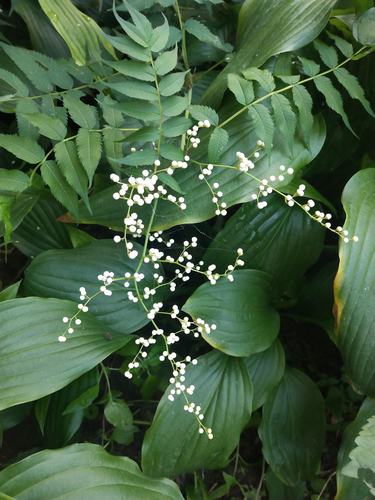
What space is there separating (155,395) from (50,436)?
1.06 feet

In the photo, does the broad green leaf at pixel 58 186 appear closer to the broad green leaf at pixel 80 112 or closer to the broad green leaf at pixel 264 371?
the broad green leaf at pixel 80 112

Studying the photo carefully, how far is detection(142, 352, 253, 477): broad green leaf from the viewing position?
1.07 m

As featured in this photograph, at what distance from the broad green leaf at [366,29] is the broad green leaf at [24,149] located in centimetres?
69

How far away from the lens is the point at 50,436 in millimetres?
1194

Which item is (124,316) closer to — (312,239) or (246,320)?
(246,320)

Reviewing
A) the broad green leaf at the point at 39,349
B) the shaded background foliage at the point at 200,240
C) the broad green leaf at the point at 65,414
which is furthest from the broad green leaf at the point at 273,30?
the broad green leaf at the point at 65,414

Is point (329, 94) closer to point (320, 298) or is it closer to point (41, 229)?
point (320, 298)

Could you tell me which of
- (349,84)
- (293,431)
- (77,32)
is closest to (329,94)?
(349,84)

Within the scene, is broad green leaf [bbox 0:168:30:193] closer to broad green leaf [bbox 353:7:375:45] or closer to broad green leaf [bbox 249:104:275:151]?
broad green leaf [bbox 249:104:275:151]

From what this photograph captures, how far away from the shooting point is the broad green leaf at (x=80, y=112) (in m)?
0.93

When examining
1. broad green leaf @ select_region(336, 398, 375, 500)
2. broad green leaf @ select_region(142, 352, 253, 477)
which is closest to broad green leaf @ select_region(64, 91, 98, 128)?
broad green leaf @ select_region(142, 352, 253, 477)

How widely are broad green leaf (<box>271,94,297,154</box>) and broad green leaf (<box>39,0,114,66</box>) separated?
1.16 feet

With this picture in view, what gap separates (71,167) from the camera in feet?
2.94

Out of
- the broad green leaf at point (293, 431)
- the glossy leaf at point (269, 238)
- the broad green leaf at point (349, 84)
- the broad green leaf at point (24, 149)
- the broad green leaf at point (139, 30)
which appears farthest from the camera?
the broad green leaf at point (293, 431)
